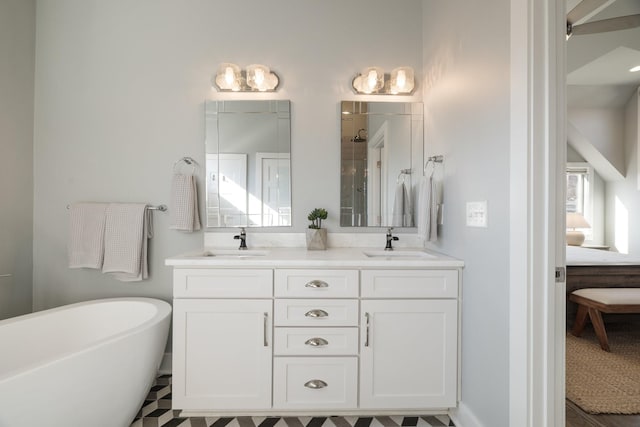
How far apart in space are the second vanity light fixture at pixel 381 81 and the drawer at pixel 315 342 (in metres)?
1.58

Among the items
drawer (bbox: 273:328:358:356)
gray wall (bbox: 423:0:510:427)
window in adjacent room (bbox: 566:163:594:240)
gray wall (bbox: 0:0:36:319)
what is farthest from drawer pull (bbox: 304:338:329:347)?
window in adjacent room (bbox: 566:163:594:240)

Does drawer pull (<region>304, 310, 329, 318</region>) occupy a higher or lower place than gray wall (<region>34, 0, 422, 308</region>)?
lower

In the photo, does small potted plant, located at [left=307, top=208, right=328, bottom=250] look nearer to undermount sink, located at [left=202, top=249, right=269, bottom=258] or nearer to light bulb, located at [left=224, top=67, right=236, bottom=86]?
undermount sink, located at [left=202, top=249, right=269, bottom=258]

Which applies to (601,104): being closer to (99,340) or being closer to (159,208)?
(159,208)

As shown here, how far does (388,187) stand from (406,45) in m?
1.01

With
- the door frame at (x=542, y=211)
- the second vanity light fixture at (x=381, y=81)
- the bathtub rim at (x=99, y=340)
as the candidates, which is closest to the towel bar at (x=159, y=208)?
the bathtub rim at (x=99, y=340)

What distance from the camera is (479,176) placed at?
1.39 meters

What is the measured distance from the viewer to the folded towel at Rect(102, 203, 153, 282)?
1914 mm

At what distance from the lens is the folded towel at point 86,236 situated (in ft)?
6.35

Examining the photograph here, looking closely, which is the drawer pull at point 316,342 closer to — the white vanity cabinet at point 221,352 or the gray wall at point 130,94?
the white vanity cabinet at point 221,352

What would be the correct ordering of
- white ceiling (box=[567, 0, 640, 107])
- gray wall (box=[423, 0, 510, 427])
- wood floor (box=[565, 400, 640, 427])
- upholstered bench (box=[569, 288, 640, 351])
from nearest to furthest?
1. gray wall (box=[423, 0, 510, 427])
2. wood floor (box=[565, 400, 640, 427])
3. upholstered bench (box=[569, 288, 640, 351])
4. white ceiling (box=[567, 0, 640, 107])

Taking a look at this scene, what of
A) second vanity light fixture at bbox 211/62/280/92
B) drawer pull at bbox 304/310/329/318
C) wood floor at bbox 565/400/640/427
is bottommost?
wood floor at bbox 565/400/640/427

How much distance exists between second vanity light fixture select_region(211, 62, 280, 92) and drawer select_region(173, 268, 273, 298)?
126cm

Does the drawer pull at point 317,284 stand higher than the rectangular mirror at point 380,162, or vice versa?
the rectangular mirror at point 380,162
